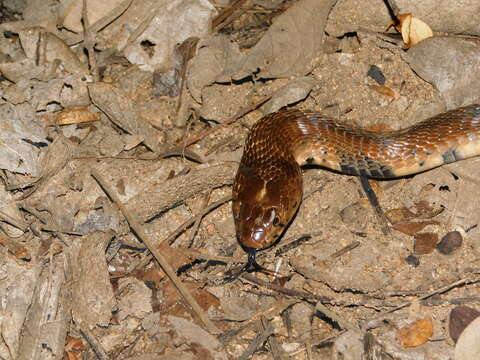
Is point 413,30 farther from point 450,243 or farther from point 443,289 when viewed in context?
point 443,289

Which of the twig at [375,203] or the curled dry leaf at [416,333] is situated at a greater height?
the twig at [375,203]

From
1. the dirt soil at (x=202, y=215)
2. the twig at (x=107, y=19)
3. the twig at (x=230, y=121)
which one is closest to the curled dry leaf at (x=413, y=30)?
the dirt soil at (x=202, y=215)

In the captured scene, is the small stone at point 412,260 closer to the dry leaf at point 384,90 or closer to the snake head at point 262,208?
the snake head at point 262,208

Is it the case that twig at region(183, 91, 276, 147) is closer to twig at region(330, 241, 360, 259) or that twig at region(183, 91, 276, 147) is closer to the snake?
the snake

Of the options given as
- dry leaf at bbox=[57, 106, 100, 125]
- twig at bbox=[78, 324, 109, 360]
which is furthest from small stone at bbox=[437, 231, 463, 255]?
dry leaf at bbox=[57, 106, 100, 125]

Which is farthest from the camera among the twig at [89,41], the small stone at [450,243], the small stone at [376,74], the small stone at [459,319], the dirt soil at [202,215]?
the twig at [89,41]
